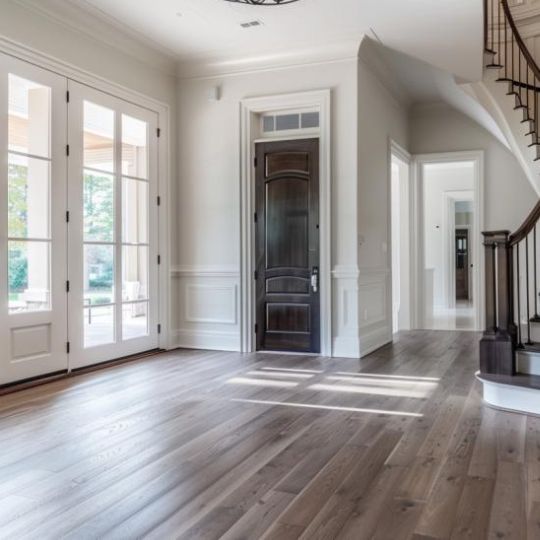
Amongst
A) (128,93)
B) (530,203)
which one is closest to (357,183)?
(128,93)

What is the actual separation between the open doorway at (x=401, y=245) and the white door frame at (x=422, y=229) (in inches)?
4.2

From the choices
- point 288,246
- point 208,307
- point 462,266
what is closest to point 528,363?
point 288,246

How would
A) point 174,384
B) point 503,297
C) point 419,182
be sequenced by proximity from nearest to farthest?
point 503,297 → point 174,384 → point 419,182

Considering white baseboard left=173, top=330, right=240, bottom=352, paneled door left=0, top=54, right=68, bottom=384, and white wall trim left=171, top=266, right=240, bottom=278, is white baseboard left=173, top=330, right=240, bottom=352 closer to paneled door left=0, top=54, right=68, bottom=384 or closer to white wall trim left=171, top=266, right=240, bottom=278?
white wall trim left=171, top=266, right=240, bottom=278

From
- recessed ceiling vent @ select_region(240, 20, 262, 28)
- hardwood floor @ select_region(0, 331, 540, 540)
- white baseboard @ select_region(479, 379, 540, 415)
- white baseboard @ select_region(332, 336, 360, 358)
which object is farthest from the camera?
white baseboard @ select_region(332, 336, 360, 358)

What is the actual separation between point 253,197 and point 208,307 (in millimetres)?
1413

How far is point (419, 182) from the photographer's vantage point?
8375 millimetres

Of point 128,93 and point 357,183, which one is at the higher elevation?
point 128,93

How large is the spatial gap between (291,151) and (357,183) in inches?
33.1

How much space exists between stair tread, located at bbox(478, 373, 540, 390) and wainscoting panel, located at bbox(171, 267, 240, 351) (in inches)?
123

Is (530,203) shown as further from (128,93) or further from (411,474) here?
(411,474)

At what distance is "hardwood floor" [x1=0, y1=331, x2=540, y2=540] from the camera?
2.21 meters

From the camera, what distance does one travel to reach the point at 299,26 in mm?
5500

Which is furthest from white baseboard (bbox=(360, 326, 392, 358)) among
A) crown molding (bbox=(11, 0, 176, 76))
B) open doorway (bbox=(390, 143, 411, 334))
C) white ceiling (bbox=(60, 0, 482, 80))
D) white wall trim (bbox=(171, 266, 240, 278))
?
crown molding (bbox=(11, 0, 176, 76))
